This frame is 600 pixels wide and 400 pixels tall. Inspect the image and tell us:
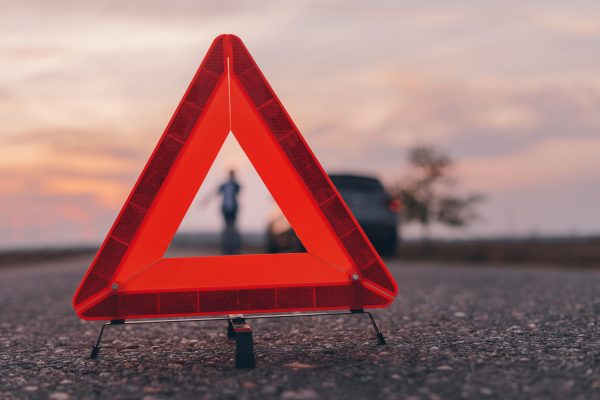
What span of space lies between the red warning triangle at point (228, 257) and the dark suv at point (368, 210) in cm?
892

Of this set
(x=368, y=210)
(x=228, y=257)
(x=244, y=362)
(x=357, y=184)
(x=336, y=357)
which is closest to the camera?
(x=244, y=362)

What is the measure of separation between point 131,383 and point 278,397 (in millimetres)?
1096

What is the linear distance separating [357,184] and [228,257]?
10.0m

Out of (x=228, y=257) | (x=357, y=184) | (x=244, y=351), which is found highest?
(x=357, y=184)

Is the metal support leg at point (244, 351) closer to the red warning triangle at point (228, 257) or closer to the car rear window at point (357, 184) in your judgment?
the red warning triangle at point (228, 257)

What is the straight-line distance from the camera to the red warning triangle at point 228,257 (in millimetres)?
4234

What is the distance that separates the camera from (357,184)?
46.8ft

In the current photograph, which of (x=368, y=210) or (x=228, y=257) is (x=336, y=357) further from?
(x=368, y=210)

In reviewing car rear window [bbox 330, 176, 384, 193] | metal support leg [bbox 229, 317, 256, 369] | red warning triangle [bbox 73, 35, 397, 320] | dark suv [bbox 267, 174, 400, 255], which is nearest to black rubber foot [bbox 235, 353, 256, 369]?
metal support leg [bbox 229, 317, 256, 369]

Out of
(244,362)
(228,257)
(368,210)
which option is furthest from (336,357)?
(368,210)

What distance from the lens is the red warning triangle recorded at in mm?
4234

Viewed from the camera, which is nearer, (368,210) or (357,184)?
(357,184)

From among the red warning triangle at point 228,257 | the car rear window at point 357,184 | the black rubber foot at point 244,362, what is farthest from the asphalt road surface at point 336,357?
the car rear window at point 357,184

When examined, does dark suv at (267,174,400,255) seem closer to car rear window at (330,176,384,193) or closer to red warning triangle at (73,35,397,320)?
car rear window at (330,176,384,193)
